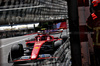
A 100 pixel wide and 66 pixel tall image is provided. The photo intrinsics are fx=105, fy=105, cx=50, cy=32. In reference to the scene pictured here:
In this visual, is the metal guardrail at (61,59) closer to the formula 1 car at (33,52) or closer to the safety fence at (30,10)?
the safety fence at (30,10)

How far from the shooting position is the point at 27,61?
3857 millimetres

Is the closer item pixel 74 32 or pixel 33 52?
pixel 74 32

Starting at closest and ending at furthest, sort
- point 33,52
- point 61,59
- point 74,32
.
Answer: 1. point 61,59
2. point 74,32
3. point 33,52

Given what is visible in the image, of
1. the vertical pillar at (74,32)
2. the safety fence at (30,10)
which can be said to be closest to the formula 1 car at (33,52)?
the vertical pillar at (74,32)

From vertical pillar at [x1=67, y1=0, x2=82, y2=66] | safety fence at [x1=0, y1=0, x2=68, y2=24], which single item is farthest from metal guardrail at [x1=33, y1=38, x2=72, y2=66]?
safety fence at [x1=0, y1=0, x2=68, y2=24]

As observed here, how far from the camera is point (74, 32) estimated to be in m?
2.01

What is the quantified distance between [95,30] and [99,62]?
57cm

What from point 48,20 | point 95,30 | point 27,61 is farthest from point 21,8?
point 27,61

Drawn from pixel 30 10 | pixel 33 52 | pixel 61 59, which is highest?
pixel 30 10

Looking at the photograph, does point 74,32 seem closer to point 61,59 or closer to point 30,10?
point 61,59

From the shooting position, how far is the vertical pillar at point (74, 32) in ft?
6.59

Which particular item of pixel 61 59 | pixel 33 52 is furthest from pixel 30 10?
pixel 33 52

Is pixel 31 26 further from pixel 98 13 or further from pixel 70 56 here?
pixel 98 13

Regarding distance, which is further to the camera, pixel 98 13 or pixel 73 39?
pixel 73 39
